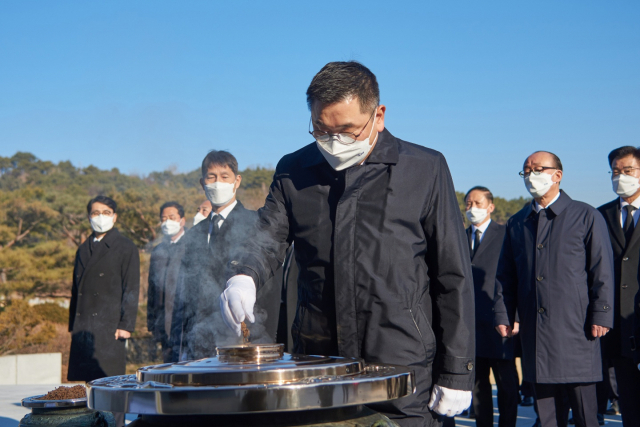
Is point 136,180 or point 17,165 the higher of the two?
point 17,165

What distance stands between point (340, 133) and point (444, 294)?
2.45ft

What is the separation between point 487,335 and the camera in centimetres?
582

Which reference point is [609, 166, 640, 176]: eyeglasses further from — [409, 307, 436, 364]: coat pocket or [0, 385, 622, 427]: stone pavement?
[409, 307, 436, 364]: coat pocket

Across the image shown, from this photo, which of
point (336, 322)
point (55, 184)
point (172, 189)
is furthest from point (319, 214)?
point (55, 184)

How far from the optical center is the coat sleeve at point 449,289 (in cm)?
240

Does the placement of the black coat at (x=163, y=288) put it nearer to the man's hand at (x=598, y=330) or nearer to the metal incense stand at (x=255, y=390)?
the man's hand at (x=598, y=330)

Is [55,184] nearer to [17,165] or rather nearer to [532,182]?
[17,165]

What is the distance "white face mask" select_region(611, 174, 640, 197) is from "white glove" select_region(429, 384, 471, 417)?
3849 millimetres

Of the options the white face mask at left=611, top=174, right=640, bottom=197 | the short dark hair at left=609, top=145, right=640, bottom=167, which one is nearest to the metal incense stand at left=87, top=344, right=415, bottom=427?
the white face mask at left=611, top=174, right=640, bottom=197

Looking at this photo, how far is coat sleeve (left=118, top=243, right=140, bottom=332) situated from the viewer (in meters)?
6.44

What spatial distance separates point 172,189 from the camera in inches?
552

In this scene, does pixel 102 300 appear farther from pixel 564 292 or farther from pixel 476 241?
pixel 564 292

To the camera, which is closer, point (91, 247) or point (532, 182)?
point (532, 182)

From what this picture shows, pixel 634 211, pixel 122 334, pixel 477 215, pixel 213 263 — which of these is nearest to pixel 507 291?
pixel 634 211
